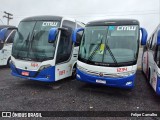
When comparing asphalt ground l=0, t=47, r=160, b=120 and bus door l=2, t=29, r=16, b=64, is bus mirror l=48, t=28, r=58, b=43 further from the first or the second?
bus door l=2, t=29, r=16, b=64

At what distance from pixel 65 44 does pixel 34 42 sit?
1278mm

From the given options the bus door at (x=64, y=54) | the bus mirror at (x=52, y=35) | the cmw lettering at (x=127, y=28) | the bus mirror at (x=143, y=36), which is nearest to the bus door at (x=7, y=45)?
the bus door at (x=64, y=54)

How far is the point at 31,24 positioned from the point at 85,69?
2878 millimetres

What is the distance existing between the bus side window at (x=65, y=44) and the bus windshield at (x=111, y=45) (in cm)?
87

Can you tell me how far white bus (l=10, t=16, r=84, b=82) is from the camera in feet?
23.4

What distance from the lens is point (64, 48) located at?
311 inches

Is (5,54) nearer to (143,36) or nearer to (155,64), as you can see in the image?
(143,36)

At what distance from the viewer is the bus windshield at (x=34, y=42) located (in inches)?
283

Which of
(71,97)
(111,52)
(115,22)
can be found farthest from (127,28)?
(71,97)

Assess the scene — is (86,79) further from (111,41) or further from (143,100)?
(143,100)

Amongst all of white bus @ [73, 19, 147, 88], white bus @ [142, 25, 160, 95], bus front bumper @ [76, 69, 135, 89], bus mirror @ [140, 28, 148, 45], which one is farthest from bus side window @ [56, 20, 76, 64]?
white bus @ [142, 25, 160, 95]

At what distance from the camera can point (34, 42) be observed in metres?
7.40

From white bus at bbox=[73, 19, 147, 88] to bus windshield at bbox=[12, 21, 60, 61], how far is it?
128 cm

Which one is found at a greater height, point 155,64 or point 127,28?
point 127,28
